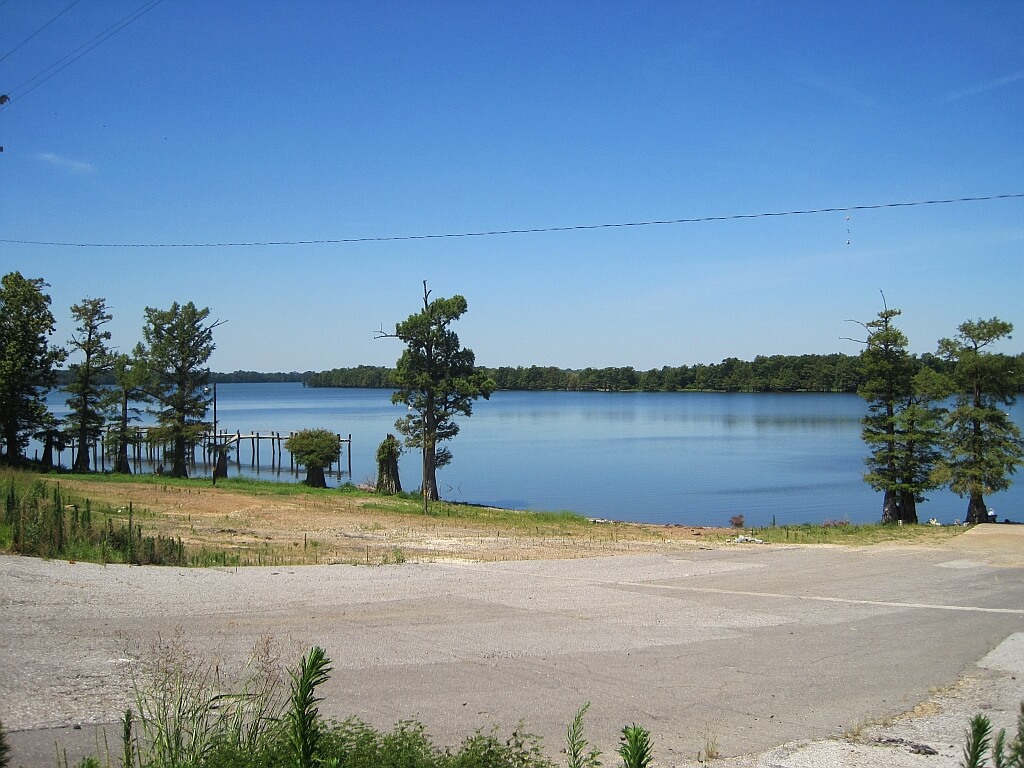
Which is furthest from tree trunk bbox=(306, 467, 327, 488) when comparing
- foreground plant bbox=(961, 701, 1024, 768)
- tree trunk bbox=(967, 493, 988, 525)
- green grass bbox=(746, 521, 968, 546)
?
foreground plant bbox=(961, 701, 1024, 768)

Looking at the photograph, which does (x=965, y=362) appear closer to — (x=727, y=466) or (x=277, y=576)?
(x=277, y=576)

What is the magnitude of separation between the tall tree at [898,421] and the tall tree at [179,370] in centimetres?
3317

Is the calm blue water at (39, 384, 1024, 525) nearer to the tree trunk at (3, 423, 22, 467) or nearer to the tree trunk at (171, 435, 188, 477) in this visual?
the tree trunk at (171, 435, 188, 477)

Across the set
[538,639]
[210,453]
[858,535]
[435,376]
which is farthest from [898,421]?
[210,453]

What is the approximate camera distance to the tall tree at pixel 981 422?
91.0 ft

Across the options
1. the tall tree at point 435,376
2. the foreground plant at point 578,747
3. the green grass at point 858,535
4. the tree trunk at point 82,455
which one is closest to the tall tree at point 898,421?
the green grass at point 858,535

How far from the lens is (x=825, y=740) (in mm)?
6660

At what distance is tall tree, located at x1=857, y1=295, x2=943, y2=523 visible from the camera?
29578 millimetres

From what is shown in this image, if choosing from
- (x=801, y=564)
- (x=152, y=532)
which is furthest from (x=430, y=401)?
(x=801, y=564)

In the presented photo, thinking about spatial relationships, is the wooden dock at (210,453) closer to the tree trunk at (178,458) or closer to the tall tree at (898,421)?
the tree trunk at (178,458)

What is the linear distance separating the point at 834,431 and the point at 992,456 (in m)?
65.4

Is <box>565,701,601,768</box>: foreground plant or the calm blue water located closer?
<box>565,701,601,768</box>: foreground plant

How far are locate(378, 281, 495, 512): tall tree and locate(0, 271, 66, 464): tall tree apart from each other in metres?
19.7

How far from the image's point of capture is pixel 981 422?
28.3 metres
